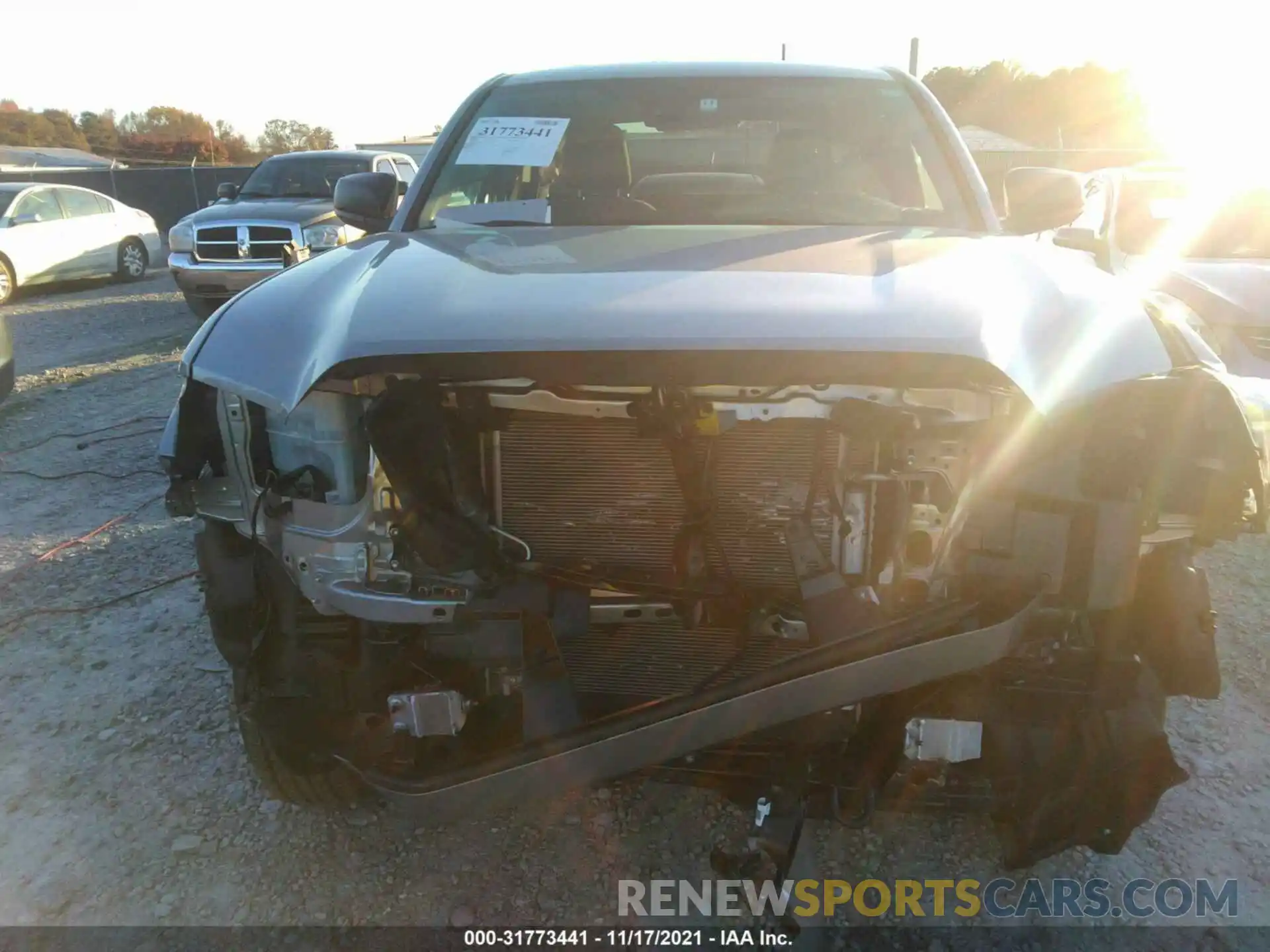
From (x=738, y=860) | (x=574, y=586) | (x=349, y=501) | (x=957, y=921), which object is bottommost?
(x=957, y=921)

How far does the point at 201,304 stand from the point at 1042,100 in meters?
42.8

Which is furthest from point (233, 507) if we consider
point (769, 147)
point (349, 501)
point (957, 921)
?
point (769, 147)

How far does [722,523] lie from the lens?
6.82ft

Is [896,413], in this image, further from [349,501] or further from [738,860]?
[349,501]

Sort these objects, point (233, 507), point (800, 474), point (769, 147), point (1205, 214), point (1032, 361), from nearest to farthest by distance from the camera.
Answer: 1. point (1032, 361)
2. point (800, 474)
3. point (233, 507)
4. point (769, 147)
5. point (1205, 214)

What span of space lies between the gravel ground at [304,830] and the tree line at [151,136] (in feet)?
154

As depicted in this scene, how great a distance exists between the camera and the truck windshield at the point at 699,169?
3.10 metres

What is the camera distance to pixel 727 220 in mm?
2969

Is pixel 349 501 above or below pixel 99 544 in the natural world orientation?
above

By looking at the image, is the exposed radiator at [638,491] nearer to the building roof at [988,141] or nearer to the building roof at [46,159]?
the building roof at [988,141]

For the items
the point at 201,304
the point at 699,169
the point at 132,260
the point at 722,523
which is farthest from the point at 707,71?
the point at 132,260

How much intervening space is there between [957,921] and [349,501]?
1.76 meters

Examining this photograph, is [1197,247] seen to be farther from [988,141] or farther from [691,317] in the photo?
[988,141]

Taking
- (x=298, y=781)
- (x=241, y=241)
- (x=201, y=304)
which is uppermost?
(x=241, y=241)
